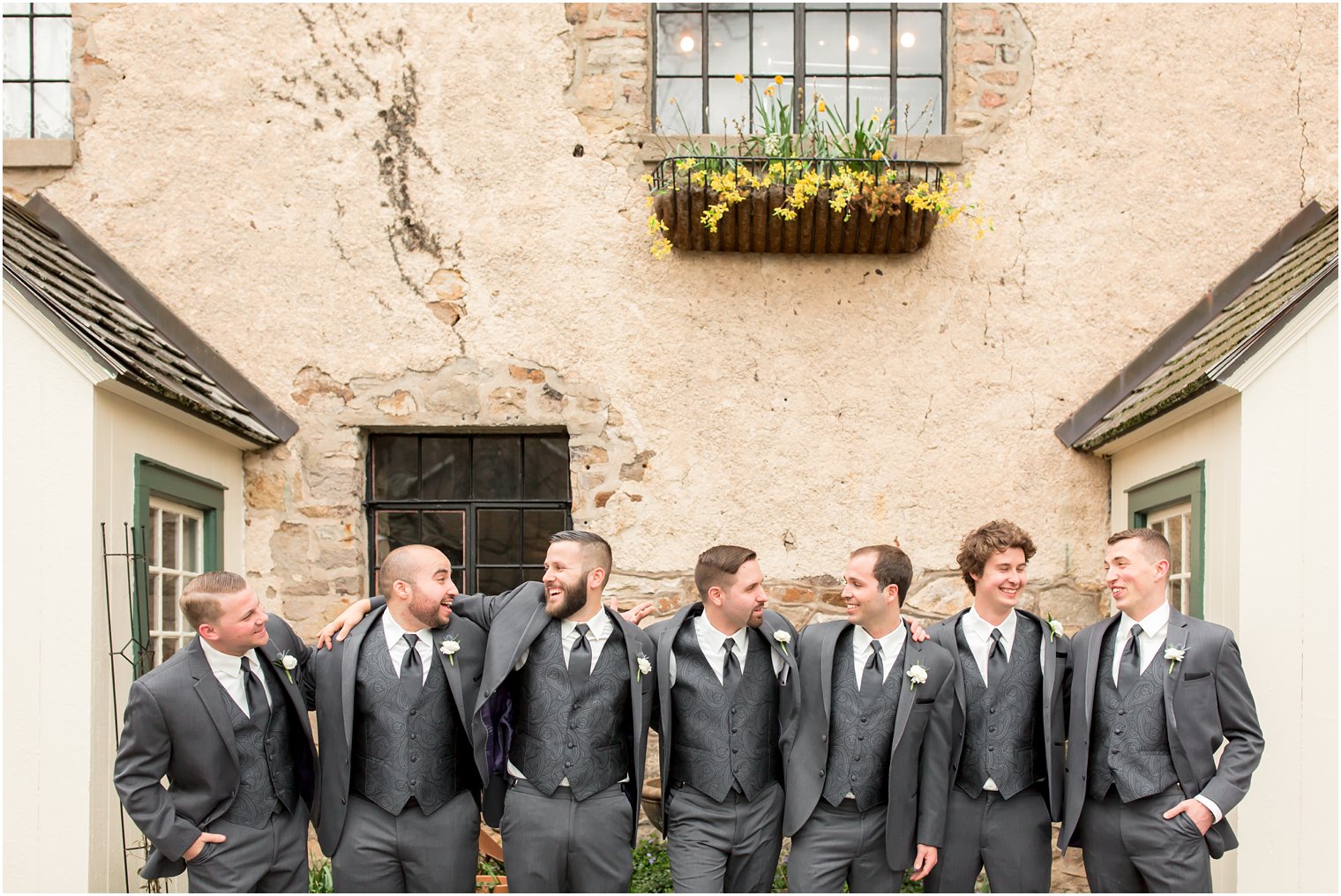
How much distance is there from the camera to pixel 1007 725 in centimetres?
464

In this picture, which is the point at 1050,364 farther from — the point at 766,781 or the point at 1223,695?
the point at 766,781

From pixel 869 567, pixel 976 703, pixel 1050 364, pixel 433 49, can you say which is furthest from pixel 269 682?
pixel 1050 364

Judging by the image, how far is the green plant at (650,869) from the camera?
6.26m

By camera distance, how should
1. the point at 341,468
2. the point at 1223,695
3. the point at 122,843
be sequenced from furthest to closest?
the point at 341,468 → the point at 122,843 → the point at 1223,695

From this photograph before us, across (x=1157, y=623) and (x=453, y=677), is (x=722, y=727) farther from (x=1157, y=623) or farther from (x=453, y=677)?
(x=1157, y=623)

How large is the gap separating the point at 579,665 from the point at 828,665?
934mm

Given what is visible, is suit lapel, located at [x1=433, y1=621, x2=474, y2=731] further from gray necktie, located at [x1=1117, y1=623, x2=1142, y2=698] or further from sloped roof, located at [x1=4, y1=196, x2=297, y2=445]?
gray necktie, located at [x1=1117, y1=623, x2=1142, y2=698]

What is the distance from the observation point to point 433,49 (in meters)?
7.21

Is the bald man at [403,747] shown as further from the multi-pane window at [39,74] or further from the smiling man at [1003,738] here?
the multi-pane window at [39,74]

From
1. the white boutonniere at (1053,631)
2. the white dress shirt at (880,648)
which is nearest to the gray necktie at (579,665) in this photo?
the white dress shirt at (880,648)

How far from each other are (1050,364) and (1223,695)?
117 inches

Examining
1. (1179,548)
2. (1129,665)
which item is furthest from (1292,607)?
(1179,548)

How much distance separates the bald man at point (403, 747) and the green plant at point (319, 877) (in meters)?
1.77

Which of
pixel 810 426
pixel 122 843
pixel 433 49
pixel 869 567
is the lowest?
pixel 122 843
